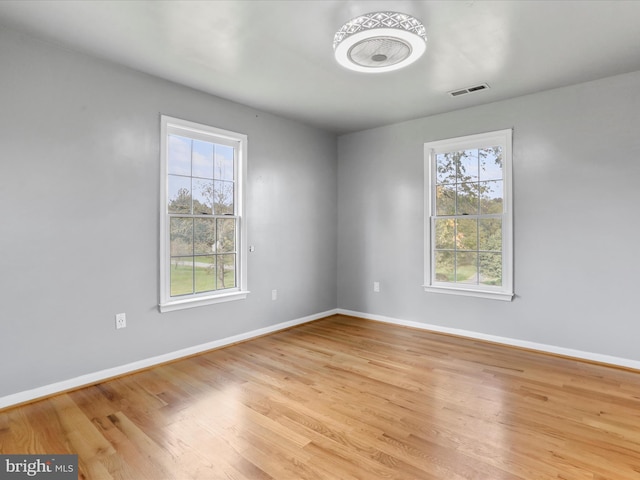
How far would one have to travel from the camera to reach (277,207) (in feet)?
14.5

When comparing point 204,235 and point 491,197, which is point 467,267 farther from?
point 204,235

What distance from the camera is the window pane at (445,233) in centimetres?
424

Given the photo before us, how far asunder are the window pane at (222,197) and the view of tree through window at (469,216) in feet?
8.06

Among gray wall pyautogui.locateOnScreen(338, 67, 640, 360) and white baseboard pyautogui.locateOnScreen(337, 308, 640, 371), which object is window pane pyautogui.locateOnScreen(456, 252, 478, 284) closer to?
gray wall pyautogui.locateOnScreen(338, 67, 640, 360)

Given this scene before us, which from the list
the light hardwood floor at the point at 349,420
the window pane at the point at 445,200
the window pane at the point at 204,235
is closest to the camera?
the light hardwood floor at the point at 349,420

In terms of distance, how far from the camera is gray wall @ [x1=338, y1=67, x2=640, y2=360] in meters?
3.17

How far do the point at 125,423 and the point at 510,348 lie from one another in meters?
3.51

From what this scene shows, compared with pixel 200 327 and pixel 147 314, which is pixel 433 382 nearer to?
pixel 200 327

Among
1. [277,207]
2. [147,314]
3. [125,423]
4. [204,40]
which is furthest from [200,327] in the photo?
[204,40]

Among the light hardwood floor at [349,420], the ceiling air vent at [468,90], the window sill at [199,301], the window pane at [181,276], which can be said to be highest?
the ceiling air vent at [468,90]

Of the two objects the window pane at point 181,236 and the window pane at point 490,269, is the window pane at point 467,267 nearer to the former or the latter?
the window pane at point 490,269

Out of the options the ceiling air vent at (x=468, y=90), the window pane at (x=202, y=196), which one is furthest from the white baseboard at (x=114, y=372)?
the ceiling air vent at (x=468, y=90)

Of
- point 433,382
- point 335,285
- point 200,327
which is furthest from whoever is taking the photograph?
point 335,285

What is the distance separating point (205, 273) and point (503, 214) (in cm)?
322
